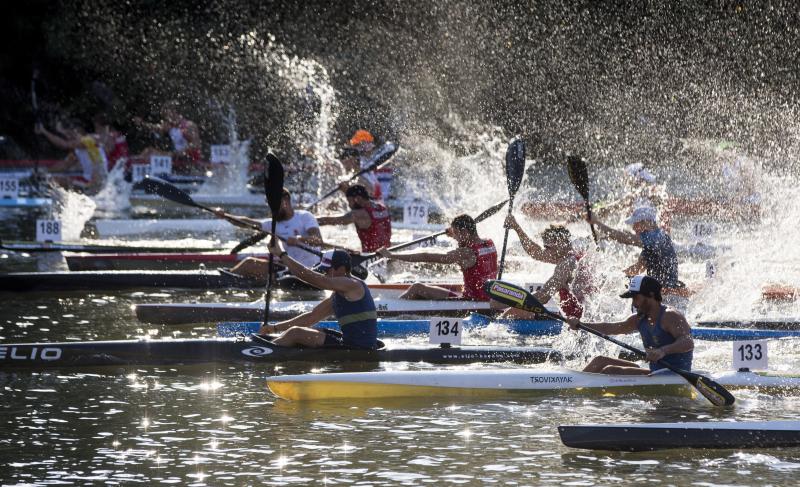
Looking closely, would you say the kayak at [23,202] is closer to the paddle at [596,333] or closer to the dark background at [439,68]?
the dark background at [439,68]

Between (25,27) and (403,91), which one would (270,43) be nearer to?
(403,91)

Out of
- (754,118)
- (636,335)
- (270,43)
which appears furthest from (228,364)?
(270,43)

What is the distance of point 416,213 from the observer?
70.6ft

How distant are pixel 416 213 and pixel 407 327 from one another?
349 inches

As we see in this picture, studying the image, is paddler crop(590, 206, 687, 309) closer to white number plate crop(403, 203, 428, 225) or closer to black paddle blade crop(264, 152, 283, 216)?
black paddle blade crop(264, 152, 283, 216)

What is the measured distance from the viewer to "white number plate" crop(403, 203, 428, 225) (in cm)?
2139

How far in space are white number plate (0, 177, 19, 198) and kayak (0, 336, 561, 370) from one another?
45.6 feet

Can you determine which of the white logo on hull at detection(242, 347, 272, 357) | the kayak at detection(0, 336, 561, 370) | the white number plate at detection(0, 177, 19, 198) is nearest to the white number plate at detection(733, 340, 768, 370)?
the kayak at detection(0, 336, 561, 370)

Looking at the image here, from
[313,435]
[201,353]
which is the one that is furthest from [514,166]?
[313,435]

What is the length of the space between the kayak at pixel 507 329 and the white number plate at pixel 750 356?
228 centimetres

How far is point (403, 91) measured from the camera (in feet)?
103

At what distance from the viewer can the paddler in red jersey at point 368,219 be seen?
16109 mm

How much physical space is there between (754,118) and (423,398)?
19.9m

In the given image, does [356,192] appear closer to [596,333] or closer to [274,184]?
[274,184]
